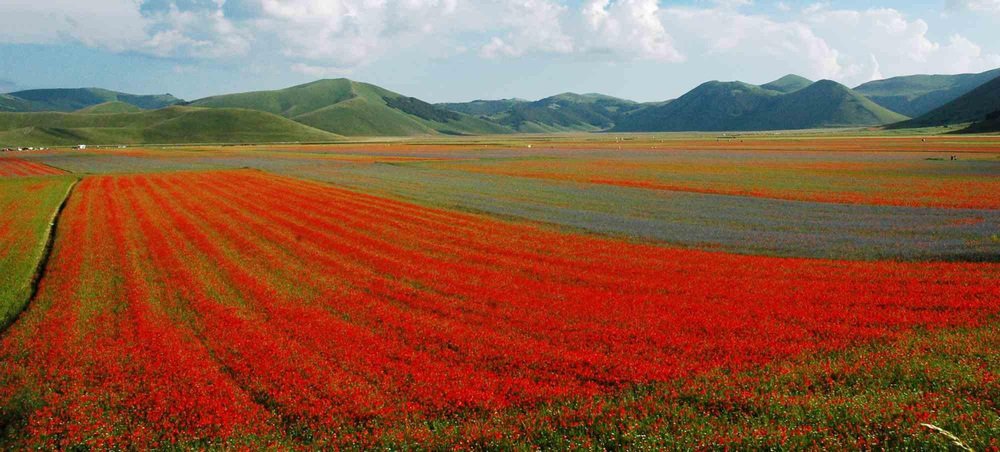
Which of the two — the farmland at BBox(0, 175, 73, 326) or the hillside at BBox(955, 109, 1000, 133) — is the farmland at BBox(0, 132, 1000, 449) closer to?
the farmland at BBox(0, 175, 73, 326)

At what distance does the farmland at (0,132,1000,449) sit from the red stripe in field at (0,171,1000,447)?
0.08 metres

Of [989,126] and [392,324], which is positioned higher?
[989,126]

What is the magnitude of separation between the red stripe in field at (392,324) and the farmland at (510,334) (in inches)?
3.1

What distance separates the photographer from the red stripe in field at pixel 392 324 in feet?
37.2

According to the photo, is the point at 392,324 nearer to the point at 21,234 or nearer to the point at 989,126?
the point at 21,234

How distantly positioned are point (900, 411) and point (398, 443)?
8.49m

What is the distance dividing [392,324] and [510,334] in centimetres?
331

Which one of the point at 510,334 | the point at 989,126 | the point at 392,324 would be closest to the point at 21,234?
the point at 392,324

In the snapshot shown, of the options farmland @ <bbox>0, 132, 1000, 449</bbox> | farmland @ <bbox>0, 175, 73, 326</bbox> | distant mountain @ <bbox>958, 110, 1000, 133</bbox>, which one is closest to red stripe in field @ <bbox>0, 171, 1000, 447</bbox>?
farmland @ <bbox>0, 132, 1000, 449</bbox>

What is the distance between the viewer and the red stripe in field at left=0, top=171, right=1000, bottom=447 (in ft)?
37.2

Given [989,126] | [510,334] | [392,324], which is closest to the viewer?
[510,334]

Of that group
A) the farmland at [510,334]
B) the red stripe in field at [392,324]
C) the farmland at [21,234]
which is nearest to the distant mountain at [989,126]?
the farmland at [510,334]

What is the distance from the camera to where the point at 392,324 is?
1574cm

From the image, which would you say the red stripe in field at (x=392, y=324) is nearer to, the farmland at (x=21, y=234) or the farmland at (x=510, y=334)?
the farmland at (x=510, y=334)
